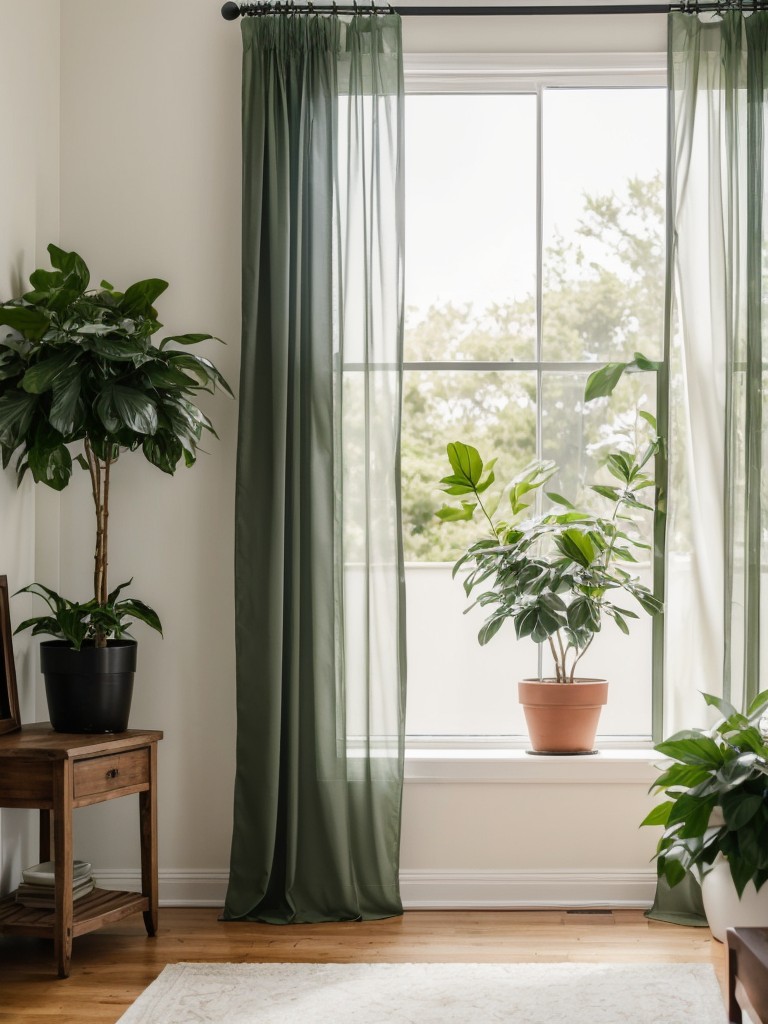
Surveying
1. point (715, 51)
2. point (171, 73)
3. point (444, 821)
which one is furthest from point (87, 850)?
point (715, 51)

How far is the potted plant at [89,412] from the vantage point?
Result: 2979 millimetres

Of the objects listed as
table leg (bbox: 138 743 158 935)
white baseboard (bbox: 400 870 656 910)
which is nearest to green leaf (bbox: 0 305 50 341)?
table leg (bbox: 138 743 158 935)

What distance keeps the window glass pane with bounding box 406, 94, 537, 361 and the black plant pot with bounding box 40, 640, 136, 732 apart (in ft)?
4.91

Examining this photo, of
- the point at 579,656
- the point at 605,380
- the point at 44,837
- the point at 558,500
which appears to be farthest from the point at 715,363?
the point at 44,837

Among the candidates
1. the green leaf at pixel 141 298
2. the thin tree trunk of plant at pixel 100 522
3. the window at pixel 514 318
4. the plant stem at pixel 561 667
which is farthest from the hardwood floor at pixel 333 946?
the green leaf at pixel 141 298

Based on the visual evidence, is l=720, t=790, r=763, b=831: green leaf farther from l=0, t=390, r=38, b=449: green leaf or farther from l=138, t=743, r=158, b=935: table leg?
l=0, t=390, r=38, b=449: green leaf

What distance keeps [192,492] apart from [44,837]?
1.20 m

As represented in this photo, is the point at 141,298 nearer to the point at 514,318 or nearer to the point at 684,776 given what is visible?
the point at 514,318

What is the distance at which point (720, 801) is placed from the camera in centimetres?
280

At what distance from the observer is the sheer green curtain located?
336 cm

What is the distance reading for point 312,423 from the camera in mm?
3385

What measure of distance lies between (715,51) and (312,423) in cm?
184

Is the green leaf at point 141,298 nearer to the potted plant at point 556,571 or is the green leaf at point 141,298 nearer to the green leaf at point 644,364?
the potted plant at point 556,571

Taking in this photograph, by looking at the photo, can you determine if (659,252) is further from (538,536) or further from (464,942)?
(464,942)
